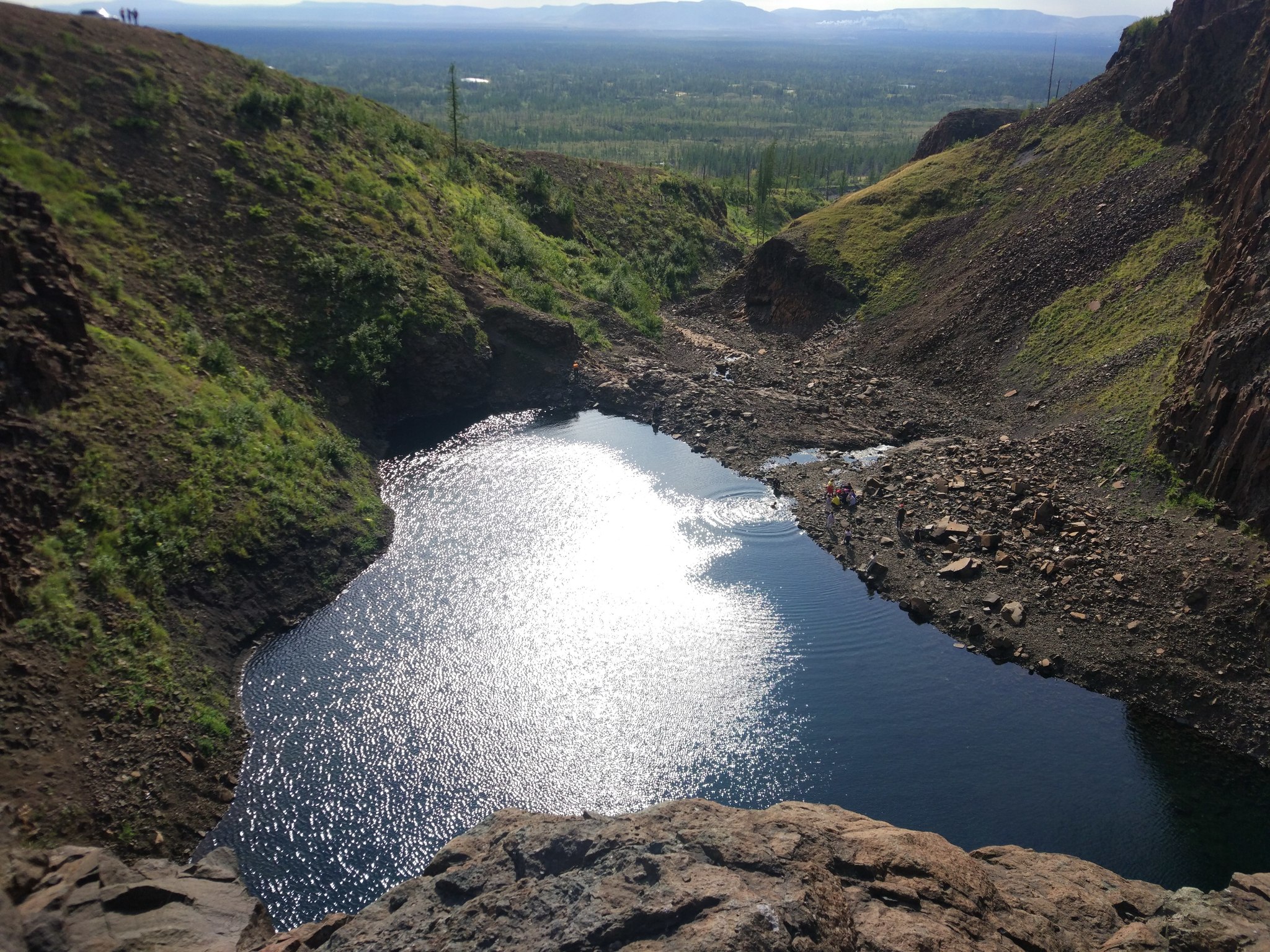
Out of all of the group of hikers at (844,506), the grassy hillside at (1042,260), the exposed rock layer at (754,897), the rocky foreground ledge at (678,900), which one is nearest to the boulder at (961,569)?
the group of hikers at (844,506)

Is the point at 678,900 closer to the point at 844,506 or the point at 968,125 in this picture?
the point at 844,506

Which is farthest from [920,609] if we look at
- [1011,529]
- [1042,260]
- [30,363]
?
[30,363]

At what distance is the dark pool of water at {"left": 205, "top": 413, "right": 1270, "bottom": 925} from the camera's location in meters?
28.7

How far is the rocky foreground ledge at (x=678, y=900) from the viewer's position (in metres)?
18.2

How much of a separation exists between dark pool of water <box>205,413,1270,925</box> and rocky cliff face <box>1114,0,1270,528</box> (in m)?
13.4

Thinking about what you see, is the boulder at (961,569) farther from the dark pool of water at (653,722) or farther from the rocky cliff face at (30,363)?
the rocky cliff face at (30,363)

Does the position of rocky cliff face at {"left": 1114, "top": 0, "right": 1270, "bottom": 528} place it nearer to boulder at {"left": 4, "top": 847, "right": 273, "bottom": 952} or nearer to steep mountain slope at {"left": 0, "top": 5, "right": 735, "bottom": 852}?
steep mountain slope at {"left": 0, "top": 5, "right": 735, "bottom": 852}

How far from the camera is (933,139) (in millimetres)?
108750

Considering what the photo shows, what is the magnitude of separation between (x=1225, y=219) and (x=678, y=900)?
182ft

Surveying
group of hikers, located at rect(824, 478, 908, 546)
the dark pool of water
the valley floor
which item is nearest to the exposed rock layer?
the dark pool of water

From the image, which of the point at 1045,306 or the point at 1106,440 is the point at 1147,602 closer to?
the point at 1106,440

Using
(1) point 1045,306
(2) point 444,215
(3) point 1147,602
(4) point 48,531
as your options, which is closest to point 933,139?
(1) point 1045,306

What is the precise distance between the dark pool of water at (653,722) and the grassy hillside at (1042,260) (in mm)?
18940

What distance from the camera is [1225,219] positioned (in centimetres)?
5353
